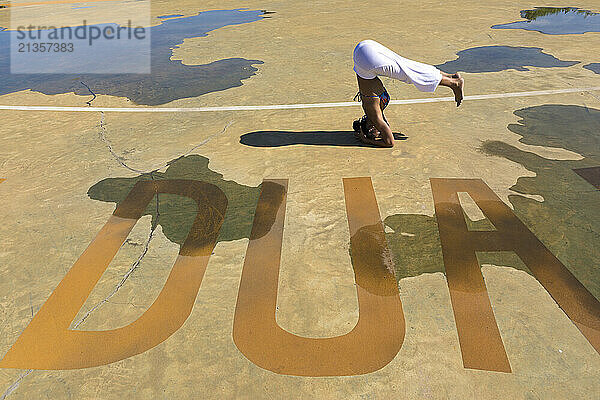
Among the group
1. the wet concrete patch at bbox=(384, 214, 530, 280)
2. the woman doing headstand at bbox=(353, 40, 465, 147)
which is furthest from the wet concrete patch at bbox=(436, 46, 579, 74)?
the wet concrete patch at bbox=(384, 214, 530, 280)

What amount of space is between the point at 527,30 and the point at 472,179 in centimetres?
816

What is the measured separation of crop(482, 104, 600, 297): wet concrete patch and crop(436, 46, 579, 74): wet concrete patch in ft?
6.99

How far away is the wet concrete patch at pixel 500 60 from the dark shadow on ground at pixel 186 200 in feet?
16.6

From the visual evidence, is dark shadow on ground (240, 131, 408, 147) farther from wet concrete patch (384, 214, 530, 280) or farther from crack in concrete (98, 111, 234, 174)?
wet concrete patch (384, 214, 530, 280)

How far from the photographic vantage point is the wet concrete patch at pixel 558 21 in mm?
9664

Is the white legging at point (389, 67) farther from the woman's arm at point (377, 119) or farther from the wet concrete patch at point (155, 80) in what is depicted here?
the wet concrete patch at point (155, 80)

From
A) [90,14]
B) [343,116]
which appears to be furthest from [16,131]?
[90,14]

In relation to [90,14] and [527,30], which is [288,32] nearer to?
[527,30]

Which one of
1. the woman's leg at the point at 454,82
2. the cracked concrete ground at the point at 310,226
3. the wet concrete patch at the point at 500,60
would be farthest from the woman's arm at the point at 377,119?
the wet concrete patch at the point at 500,60

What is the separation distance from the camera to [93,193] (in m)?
3.99

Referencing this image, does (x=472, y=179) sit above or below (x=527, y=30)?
below

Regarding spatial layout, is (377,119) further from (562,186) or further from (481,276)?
(481,276)

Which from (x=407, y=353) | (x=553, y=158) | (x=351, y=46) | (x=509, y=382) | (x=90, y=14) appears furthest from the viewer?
(x=90, y=14)

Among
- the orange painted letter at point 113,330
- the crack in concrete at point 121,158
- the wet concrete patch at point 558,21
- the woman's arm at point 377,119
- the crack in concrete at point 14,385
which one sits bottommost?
the crack in concrete at point 14,385
